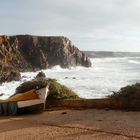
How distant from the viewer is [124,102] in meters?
12.7

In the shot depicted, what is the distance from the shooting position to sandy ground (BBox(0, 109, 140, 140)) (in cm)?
927

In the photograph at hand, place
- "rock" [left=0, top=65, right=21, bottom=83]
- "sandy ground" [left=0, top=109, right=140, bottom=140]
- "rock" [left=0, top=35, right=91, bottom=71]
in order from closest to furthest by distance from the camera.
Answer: "sandy ground" [left=0, top=109, right=140, bottom=140]
"rock" [left=0, top=65, right=21, bottom=83]
"rock" [left=0, top=35, right=91, bottom=71]

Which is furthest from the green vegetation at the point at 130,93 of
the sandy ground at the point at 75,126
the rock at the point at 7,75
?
the rock at the point at 7,75

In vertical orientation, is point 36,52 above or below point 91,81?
above

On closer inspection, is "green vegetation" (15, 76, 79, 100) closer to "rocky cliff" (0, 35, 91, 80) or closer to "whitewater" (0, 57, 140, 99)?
"whitewater" (0, 57, 140, 99)

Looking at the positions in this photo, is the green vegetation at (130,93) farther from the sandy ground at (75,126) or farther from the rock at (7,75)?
the rock at (7,75)

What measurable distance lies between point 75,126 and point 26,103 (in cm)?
391

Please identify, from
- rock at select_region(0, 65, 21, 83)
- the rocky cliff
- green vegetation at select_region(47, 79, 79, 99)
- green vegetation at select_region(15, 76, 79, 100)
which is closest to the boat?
green vegetation at select_region(15, 76, 79, 100)

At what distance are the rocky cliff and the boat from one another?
44052 millimetres

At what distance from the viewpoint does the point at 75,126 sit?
10.4 metres

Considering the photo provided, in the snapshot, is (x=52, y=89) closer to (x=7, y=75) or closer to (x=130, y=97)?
(x=130, y=97)

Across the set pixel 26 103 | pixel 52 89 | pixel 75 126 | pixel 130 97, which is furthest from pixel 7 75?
pixel 75 126

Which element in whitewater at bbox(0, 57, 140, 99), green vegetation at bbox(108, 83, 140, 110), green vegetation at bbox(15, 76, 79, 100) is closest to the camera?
green vegetation at bbox(108, 83, 140, 110)

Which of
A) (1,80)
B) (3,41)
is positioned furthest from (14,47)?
(1,80)
